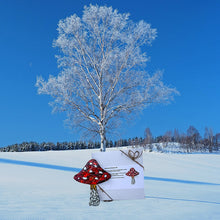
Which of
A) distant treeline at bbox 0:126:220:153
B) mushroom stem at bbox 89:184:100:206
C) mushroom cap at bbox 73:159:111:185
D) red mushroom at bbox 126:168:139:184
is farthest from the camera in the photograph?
distant treeline at bbox 0:126:220:153

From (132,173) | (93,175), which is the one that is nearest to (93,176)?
(93,175)

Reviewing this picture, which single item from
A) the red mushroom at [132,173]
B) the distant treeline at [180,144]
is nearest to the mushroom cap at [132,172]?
the red mushroom at [132,173]

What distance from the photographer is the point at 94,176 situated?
12.4 feet

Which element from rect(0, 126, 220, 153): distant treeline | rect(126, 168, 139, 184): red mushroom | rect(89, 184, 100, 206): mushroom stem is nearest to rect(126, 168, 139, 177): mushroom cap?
rect(126, 168, 139, 184): red mushroom

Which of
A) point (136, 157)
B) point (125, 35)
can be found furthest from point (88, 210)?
point (125, 35)

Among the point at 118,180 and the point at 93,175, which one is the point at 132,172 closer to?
the point at 118,180

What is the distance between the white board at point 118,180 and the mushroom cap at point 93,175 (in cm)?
14

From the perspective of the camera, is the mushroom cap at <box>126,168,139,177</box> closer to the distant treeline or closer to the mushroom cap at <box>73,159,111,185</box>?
the mushroom cap at <box>73,159,111,185</box>

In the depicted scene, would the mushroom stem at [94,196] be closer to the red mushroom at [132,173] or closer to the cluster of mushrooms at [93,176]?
the cluster of mushrooms at [93,176]

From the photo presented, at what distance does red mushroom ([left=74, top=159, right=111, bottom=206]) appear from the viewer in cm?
376

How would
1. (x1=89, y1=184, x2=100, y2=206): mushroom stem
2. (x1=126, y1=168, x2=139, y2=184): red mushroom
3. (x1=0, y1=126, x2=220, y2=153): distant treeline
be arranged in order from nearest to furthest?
1. (x1=89, y1=184, x2=100, y2=206): mushroom stem
2. (x1=126, y1=168, x2=139, y2=184): red mushroom
3. (x1=0, y1=126, x2=220, y2=153): distant treeline

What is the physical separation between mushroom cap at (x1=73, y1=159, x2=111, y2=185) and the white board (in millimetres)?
140

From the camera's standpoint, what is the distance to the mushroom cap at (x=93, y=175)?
3.76 meters

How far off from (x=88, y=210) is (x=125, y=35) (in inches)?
427
